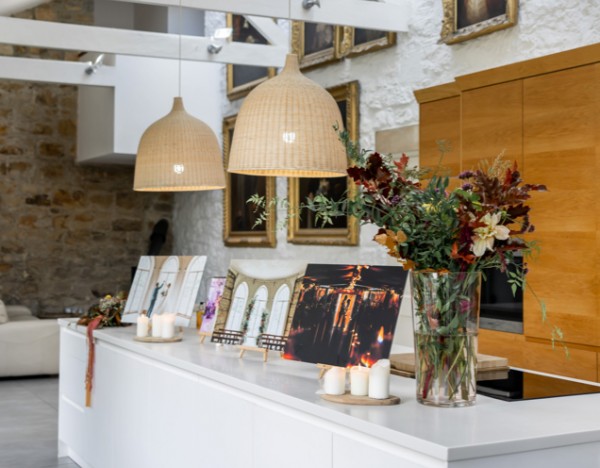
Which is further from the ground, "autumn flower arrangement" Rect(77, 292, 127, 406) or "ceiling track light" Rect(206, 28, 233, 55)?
"ceiling track light" Rect(206, 28, 233, 55)

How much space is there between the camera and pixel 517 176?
244 cm

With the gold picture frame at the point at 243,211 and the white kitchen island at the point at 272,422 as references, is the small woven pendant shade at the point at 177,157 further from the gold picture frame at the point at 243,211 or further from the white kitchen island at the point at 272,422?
the gold picture frame at the point at 243,211

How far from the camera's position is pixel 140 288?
516 cm

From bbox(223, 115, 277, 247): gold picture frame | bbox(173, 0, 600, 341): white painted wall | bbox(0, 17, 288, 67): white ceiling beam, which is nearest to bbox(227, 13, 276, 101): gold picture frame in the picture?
bbox(223, 115, 277, 247): gold picture frame

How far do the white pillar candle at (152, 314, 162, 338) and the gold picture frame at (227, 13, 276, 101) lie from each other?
5610 millimetres

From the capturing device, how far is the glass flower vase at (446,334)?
2525 mm

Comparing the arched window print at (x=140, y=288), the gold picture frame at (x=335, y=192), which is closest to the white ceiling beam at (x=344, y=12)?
the gold picture frame at (x=335, y=192)

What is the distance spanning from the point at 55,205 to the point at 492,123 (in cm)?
867

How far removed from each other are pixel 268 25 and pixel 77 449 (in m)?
5.17

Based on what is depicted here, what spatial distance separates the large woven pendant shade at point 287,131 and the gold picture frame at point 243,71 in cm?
597

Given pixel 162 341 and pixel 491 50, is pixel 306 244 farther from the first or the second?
pixel 162 341

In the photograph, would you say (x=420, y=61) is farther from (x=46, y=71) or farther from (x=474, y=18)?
(x=46, y=71)

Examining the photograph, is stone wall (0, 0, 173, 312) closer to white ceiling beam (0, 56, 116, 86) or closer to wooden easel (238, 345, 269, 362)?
white ceiling beam (0, 56, 116, 86)

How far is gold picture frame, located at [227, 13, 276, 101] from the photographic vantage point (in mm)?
9859
